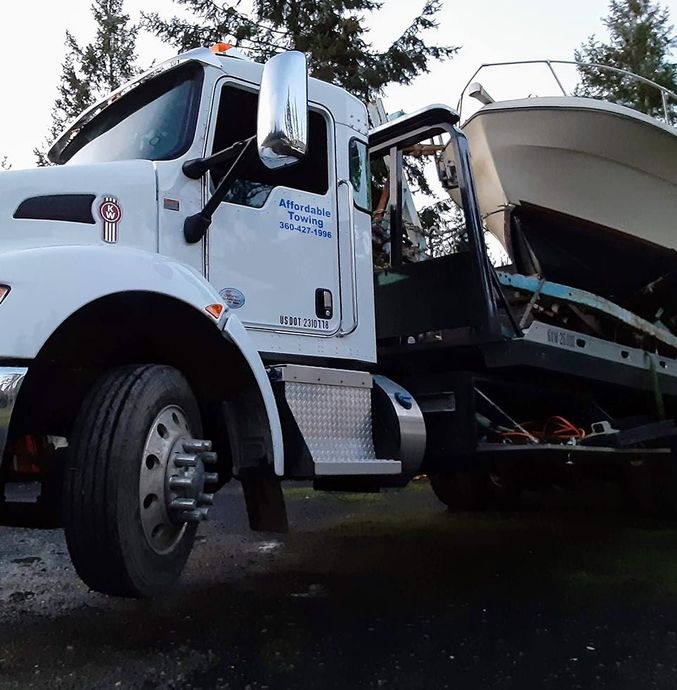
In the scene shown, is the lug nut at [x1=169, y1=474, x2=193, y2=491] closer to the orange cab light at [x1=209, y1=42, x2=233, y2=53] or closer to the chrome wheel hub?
the chrome wheel hub

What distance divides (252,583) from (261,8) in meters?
12.2

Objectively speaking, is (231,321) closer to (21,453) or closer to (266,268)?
(266,268)

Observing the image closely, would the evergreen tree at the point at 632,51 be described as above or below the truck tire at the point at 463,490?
above

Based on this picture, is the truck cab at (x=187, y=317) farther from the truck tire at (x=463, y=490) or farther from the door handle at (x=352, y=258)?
the truck tire at (x=463, y=490)

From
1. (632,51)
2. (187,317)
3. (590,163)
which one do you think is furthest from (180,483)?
(632,51)

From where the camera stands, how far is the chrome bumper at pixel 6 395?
242cm

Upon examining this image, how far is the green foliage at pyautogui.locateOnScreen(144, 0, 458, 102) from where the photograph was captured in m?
13.5

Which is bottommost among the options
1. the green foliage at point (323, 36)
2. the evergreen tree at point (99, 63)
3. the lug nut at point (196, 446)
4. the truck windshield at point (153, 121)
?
the lug nut at point (196, 446)

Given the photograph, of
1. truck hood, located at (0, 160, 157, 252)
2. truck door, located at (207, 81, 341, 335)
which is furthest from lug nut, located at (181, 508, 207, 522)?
truck hood, located at (0, 160, 157, 252)

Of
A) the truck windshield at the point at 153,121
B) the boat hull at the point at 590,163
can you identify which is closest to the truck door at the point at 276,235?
the truck windshield at the point at 153,121

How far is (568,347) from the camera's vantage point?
4391mm

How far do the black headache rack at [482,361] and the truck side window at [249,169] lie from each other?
84 cm

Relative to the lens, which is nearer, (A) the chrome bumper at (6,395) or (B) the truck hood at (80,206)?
(A) the chrome bumper at (6,395)

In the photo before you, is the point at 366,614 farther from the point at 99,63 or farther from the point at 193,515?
the point at 99,63
